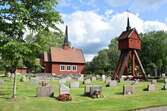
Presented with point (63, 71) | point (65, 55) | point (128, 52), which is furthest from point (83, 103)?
point (65, 55)

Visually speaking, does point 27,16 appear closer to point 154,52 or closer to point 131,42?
point 131,42

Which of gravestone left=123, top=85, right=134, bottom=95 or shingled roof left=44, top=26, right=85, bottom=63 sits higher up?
shingled roof left=44, top=26, right=85, bottom=63

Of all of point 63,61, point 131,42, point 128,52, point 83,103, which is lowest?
point 83,103

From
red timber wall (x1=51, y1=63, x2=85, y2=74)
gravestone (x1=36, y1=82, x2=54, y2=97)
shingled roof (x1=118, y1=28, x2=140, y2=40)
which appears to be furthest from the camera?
red timber wall (x1=51, y1=63, x2=85, y2=74)

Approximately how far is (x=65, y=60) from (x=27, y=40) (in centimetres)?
5697

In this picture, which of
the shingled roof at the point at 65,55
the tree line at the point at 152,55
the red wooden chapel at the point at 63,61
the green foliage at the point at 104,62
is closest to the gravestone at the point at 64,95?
the red wooden chapel at the point at 63,61

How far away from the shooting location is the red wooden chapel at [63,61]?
270ft

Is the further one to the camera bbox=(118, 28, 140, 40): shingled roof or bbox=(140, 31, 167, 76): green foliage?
bbox=(140, 31, 167, 76): green foliage

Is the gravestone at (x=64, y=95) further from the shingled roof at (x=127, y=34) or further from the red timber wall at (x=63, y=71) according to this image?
the red timber wall at (x=63, y=71)

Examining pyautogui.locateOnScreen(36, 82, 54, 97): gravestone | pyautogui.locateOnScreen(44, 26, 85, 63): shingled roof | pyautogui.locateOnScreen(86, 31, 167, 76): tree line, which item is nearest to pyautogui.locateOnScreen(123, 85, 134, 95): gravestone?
pyautogui.locateOnScreen(36, 82, 54, 97): gravestone

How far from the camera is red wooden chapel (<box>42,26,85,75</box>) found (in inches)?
3236

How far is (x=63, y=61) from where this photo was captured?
3268 inches

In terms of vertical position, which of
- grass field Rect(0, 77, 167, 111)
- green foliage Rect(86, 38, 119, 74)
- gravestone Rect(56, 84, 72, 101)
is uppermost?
green foliage Rect(86, 38, 119, 74)

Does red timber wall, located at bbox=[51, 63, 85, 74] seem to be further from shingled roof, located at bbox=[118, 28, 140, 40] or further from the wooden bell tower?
shingled roof, located at bbox=[118, 28, 140, 40]
